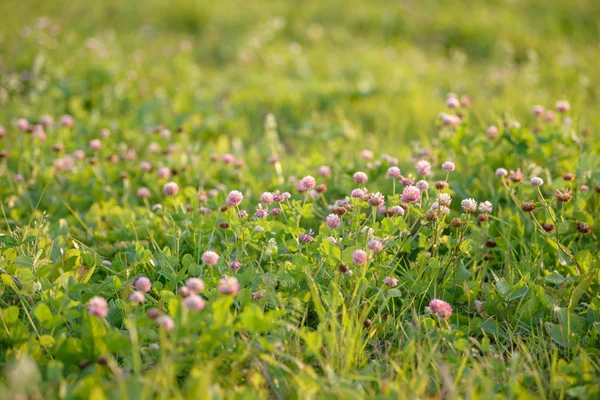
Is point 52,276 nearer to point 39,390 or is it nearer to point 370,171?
point 39,390

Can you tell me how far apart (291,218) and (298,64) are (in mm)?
3814

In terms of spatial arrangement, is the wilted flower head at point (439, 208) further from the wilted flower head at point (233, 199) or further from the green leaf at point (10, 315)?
the green leaf at point (10, 315)

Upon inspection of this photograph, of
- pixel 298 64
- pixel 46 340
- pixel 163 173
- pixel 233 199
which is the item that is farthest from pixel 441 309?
pixel 298 64

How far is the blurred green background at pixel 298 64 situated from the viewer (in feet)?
14.4

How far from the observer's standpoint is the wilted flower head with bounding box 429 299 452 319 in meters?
1.85

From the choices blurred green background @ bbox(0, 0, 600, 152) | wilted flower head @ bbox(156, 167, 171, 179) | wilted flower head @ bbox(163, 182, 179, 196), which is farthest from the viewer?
blurred green background @ bbox(0, 0, 600, 152)

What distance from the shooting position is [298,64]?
5723 mm

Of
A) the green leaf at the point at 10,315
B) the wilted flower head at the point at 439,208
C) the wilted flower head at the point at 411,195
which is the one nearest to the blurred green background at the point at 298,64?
the wilted flower head at the point at 439,208

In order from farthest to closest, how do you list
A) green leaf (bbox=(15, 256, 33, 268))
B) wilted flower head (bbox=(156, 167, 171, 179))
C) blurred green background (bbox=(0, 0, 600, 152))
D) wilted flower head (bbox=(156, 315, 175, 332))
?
1. blurred green background (bbox=(0, 0, 600, 152))
2. wilted flower head (bbox=(156, 167, 171, 179))
3. green leaf (bbox=(15, 256, 33, 268))
4. wilted flower head (bbox=(156, 315, 175, 332))

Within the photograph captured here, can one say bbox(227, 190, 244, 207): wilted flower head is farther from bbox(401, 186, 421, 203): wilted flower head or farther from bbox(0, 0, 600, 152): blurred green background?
bbox(0, 0, 600, 152): blurred green background

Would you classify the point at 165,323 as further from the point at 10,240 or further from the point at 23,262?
the point at 10,240

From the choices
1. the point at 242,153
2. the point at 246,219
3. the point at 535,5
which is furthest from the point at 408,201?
the point at 535,5

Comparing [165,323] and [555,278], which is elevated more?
[165,323]

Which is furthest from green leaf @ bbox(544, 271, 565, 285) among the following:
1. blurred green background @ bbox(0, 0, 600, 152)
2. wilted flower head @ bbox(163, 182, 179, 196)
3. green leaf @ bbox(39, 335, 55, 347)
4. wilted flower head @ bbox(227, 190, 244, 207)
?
green leaf @ bbox(39, 335, 55, 347)
